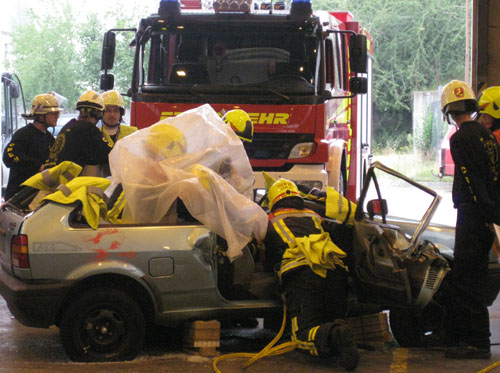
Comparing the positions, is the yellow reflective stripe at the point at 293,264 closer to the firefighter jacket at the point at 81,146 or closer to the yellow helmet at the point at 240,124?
the yellow helmet at the point at 240,124

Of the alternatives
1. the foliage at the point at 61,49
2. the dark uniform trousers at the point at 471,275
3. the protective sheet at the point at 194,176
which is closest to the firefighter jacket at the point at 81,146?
the protective sheet at the point at 194,176

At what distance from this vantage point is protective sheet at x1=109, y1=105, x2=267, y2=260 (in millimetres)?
6129

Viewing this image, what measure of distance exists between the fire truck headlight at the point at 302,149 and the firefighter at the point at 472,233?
3400 mm

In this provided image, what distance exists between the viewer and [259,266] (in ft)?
22.1

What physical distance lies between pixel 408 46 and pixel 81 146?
3172 centimetres

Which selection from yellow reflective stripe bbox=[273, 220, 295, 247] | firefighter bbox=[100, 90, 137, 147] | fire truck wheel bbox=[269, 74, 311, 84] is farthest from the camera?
fire truck wheel bbox=[269, 74, 311, 84]

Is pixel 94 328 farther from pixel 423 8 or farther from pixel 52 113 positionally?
pixel 423 8

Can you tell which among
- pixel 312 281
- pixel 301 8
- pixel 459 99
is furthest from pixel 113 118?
pixel 459 99

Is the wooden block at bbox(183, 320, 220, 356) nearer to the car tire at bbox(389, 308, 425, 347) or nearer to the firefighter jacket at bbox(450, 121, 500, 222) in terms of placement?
the car tire at bbox(389, 308, 425, 347)

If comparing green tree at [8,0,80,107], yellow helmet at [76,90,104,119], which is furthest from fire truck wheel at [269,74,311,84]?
green tree at [8,0,80,107]

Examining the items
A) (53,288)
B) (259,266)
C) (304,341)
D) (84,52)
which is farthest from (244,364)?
(84,52)

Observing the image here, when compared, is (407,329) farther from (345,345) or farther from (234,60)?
(234,60)

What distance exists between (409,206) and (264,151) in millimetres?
11689

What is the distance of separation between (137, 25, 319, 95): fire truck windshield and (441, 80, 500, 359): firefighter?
3.60 m
